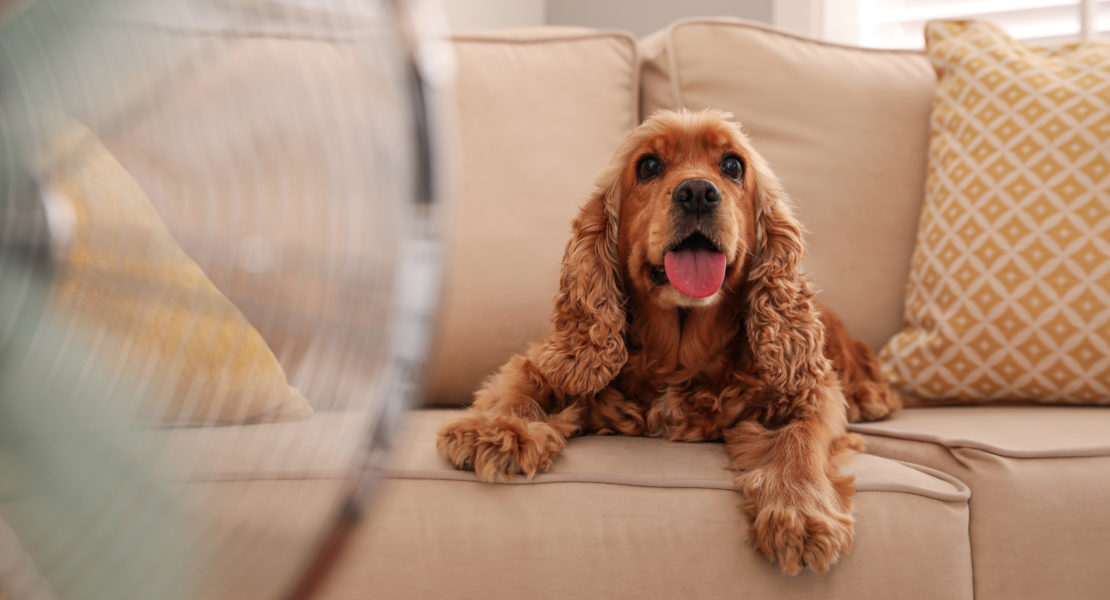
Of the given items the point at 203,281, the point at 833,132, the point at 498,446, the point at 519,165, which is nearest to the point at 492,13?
the point at 519,165

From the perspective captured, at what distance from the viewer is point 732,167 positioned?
5.06 ft

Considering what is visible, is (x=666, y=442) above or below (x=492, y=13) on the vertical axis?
below

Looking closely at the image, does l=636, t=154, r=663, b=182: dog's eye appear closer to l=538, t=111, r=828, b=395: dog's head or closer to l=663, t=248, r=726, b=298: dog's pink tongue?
l=538, t=111, r=828, b=395: dog's head

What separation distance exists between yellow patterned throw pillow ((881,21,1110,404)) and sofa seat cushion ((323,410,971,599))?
646 mm

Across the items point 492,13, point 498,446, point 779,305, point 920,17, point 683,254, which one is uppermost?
point 492,13

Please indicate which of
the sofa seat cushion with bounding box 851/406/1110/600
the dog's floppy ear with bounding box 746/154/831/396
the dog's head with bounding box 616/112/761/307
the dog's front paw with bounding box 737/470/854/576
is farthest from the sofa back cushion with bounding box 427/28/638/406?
the sofa seat cushion with bounding box 851/406/1110/600

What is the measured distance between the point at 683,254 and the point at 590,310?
20 cm

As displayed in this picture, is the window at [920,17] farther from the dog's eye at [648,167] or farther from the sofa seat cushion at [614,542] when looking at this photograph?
the sofa seat cushion at [614,542]

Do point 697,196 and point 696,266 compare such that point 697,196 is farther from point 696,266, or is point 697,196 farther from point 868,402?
point 868,402

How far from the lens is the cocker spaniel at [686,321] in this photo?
1.40m

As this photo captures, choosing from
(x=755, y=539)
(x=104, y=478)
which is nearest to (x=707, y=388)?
(x=755, y=539)

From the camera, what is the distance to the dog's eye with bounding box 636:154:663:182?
1522 mm

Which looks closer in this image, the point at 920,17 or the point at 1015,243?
the point at 1015,243

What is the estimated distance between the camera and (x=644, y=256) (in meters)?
1.48
